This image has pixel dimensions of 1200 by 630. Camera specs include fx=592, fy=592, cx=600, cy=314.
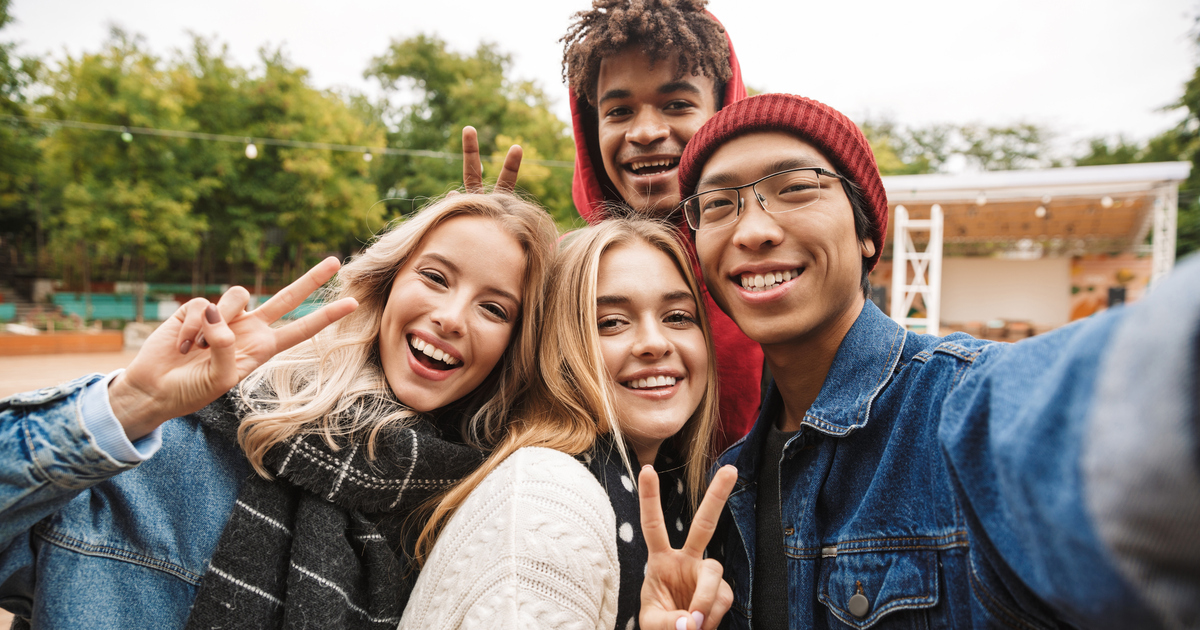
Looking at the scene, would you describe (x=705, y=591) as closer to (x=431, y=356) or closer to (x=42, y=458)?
(x=431, y=356)

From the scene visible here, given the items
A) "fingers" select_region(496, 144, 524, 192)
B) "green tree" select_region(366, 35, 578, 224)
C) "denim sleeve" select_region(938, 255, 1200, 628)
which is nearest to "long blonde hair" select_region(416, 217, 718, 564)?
"fingers" select_region(496, 144, 524, 192)

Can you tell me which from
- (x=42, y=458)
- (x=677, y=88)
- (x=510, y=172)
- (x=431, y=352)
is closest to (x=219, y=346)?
(x=42, y=458)

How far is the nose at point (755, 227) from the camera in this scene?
1.77 meters

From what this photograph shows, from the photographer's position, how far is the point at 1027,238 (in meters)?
19.2

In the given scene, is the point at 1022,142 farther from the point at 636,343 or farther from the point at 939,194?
the point at 636,343

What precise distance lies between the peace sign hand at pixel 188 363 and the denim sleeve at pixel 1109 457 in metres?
1.51

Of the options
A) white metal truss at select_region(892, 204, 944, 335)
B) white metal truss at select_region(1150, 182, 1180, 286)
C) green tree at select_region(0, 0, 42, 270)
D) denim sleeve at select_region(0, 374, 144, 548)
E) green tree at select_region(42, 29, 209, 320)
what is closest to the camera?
denim sleeve at select_region(0, 374, 144, 548)

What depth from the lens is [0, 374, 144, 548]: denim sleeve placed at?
3.90 feet

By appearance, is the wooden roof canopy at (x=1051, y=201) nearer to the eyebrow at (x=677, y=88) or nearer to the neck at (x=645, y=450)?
the eyebrow at (x=677, y=88)

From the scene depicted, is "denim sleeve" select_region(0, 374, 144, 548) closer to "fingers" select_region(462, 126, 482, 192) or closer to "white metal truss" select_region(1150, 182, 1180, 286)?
"fingers" select_region(462, 126, 482, 192)

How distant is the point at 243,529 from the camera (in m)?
1.55

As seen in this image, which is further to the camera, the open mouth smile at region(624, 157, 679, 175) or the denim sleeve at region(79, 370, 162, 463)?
the open mouth smile at region(624, 157, 679, 175)

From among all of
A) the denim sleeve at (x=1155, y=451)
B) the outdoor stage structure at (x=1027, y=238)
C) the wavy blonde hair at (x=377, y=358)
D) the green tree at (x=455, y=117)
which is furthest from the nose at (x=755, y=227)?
the green tree at (x=455, y=117)

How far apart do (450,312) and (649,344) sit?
25.9 inches
